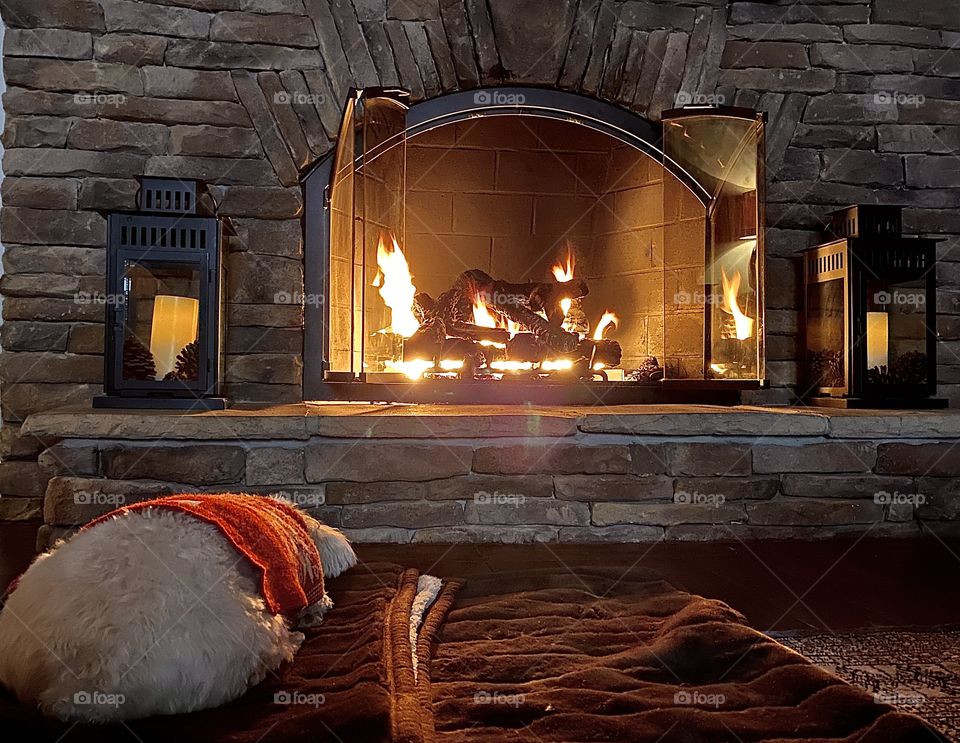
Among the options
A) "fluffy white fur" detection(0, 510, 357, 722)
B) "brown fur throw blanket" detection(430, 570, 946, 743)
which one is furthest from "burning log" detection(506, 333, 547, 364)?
"fluffy white fur" detection(0, 510, 357, 722)

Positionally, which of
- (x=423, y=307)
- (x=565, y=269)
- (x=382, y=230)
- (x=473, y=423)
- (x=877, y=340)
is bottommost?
(x=473, y=423)

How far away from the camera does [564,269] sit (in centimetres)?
329

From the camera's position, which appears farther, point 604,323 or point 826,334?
point 604,323

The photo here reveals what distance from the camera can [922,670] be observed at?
152 centimetres

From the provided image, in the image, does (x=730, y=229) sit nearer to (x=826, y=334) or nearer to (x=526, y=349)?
(x=826, y=334)

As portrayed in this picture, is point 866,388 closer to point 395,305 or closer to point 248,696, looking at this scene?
point 395,305

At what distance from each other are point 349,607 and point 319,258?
1.64m

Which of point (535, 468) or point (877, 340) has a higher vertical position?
point (877, 340)

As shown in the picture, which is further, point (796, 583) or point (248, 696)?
point (796, 583)

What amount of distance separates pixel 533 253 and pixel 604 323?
0.38 metres

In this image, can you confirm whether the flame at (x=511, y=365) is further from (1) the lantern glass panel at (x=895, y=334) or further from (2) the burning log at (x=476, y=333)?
(1) the lantern glass panel at (x=895, y=334)

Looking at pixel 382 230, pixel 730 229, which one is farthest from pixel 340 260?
pixel 730 229

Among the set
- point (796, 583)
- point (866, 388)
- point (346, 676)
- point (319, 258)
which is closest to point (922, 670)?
point (796, 583)

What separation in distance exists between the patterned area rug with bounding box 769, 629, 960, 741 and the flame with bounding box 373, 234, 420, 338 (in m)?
1.77
